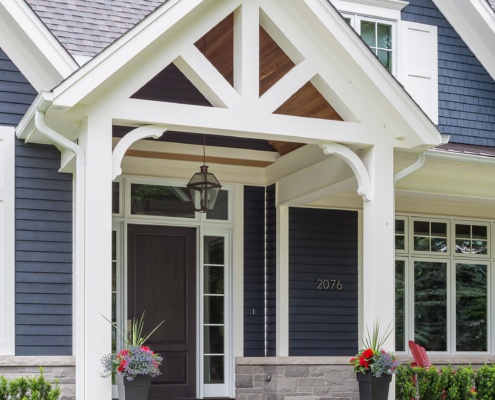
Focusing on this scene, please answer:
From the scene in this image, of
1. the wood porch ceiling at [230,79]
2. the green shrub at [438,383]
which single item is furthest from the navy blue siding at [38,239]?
the green shrub at [438,383]

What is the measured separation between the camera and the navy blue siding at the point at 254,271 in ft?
32.7

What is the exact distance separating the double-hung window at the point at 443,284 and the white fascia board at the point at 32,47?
4965 mm

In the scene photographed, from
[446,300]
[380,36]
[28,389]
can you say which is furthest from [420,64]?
[28,389]

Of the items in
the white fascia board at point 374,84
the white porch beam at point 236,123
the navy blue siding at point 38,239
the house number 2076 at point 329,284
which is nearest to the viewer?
the white porch beam at point 236,123

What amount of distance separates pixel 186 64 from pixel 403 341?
17.4ft

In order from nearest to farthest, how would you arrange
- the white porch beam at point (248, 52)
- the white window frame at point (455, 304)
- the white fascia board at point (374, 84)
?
1. the white porch beam at point (248, 52)
2. the white fascia board at point (374, 84)
3. the white window frame at point (455, 304)

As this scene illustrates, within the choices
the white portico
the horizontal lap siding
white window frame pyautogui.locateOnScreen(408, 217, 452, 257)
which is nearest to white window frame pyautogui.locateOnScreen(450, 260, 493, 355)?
white window frame pyautogui.locateOnScreen(408, 217, 452, 257)

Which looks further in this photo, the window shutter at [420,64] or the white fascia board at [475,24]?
the white fascia board at [475,24]

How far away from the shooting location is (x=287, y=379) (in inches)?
386

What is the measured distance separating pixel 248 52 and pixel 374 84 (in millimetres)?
1200

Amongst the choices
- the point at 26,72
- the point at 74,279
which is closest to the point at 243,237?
the point at 74,279

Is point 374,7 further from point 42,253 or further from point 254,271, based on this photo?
point 42,253

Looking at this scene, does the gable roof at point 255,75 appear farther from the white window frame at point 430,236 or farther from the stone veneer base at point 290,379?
the white window frame at point 430,236

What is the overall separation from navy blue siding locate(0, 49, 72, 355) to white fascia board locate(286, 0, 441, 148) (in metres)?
2.88
